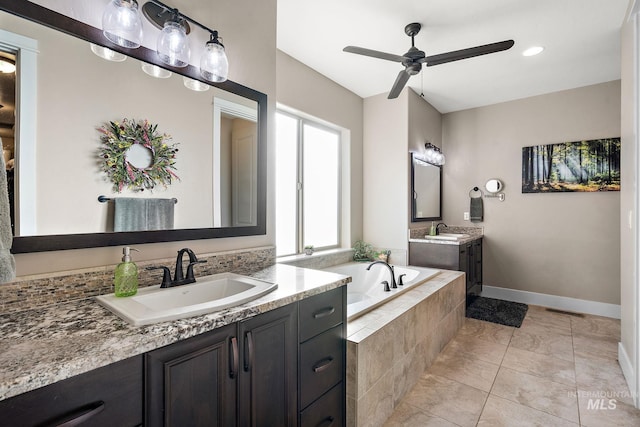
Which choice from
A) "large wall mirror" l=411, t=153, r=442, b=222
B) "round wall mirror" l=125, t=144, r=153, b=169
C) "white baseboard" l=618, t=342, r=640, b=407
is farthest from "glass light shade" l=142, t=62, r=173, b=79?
"white baseboard" l=618, t=342, r=640, b=407

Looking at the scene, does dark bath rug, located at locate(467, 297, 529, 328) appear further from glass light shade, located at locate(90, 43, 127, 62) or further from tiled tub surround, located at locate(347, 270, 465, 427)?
glass light shade, located at locate(90, 43, 127, 62)

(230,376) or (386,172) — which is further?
(386,172)

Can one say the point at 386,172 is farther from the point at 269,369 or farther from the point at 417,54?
the point at 269,369

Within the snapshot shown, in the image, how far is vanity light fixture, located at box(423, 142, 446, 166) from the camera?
3.86m

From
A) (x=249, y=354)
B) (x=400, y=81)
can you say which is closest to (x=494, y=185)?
(x=400, y=81)

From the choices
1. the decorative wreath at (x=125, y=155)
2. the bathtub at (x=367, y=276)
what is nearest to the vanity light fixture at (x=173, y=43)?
the decorative wreath at (x=125, y=155)

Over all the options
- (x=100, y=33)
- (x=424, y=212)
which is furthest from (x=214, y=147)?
(x=424, y=212)

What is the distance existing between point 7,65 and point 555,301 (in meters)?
5.01

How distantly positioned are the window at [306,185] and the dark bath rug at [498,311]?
1.81 metres

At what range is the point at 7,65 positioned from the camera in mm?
1021

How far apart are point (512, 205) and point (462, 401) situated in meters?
2.86

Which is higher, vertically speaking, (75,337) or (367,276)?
(75,337)

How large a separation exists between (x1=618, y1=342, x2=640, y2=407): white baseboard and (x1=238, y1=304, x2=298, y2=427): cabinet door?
2.21 metres

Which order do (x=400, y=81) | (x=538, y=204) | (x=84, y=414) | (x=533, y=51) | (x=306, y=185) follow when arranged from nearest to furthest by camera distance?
(x=84, y=414) → (x=400, y=81) → (x=533, y=51) → (x=306, y=185) → (x=538, y=204)
